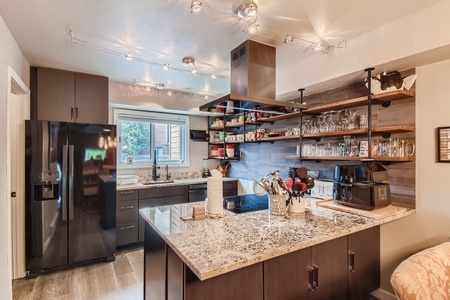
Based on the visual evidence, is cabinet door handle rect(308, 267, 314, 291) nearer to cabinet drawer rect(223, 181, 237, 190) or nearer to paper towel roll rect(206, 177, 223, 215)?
paper towel roll rect(206, 177, 223, 215)

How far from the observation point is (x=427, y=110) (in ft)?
6.30

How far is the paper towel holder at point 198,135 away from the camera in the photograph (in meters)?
4.36

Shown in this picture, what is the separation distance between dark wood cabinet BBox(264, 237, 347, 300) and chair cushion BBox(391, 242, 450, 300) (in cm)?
52

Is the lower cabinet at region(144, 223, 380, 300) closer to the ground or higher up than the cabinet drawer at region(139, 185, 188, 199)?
closer to the ground

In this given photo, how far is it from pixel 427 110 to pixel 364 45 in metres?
0.76

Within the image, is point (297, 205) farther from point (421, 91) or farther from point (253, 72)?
point (421, 91)

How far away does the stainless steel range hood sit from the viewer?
211 cm

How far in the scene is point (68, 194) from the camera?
2697mm

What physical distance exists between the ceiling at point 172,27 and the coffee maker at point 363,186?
1.19 metres

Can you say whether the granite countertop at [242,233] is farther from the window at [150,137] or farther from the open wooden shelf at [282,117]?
the window at [150,137]

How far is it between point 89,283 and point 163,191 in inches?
54.9

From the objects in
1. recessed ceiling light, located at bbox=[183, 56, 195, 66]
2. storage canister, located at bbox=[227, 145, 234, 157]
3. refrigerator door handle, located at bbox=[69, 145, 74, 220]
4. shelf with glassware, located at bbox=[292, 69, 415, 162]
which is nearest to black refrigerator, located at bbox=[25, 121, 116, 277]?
refrigerator door handle, located at bbox=[69, 145, 74, 220]

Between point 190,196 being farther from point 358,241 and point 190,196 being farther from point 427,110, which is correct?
point 427,110

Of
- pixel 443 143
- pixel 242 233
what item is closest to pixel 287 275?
pixel 242 233
